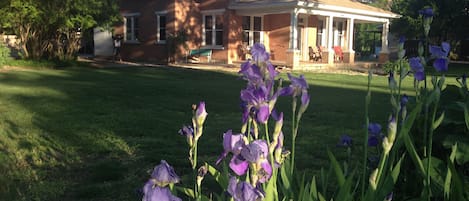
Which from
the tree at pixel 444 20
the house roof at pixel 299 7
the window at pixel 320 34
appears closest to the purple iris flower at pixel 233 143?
the house roof at pixel 299 7

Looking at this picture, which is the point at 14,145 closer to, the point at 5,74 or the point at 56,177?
the point at 56,177

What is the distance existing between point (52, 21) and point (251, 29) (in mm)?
8710

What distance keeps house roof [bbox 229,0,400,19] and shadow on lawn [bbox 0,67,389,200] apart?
8313 millimetres

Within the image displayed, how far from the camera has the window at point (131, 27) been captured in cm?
2417

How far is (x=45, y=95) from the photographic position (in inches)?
360

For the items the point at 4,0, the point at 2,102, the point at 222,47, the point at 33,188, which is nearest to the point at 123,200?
the point at 33,188

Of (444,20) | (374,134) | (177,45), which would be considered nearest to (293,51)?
(177,45)

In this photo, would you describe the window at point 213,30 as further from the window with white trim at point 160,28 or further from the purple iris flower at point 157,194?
the purple iris flower at point 157,194

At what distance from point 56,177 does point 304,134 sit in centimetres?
290

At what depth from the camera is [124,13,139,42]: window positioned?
24172 millimetres

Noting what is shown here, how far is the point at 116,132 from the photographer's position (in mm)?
5645

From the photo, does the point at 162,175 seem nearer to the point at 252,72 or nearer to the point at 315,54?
the point at 252,72

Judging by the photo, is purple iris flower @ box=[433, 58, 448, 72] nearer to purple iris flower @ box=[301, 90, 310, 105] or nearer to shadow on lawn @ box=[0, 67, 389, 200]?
purple iris flower @ box=[301, 90, 310, 105]

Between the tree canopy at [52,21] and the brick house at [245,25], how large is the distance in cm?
378
